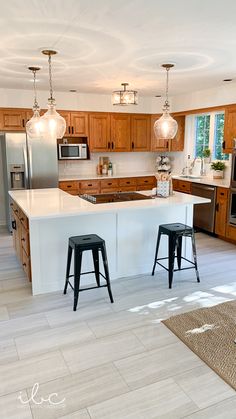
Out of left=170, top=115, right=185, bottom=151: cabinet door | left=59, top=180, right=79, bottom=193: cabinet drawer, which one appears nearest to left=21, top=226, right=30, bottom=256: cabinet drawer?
left=59, top=180, right=79, bottom=193: cabinet drawer

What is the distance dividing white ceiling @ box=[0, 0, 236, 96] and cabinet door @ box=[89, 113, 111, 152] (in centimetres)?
156

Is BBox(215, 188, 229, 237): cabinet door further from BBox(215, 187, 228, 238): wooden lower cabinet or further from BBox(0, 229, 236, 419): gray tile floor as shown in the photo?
BBox(0, 229, 236, 419): gray tile floor

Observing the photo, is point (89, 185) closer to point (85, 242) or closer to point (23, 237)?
point (23, 237)

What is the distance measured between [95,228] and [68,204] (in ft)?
1.30

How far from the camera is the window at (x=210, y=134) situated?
5.95 metres

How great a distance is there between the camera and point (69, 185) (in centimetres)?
607

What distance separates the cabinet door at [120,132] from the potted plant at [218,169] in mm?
1797

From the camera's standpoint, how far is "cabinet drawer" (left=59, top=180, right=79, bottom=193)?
6.02 metres

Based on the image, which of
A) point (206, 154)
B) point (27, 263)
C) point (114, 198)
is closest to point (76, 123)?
point (206, 154)

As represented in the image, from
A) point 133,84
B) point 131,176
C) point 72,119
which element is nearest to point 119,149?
point 131,176

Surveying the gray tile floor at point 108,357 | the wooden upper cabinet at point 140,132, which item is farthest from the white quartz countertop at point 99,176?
the gray tile floor at point 108,357

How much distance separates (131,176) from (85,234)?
323cm

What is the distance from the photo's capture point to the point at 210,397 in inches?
79.4

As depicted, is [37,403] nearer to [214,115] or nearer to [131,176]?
[131,176]
